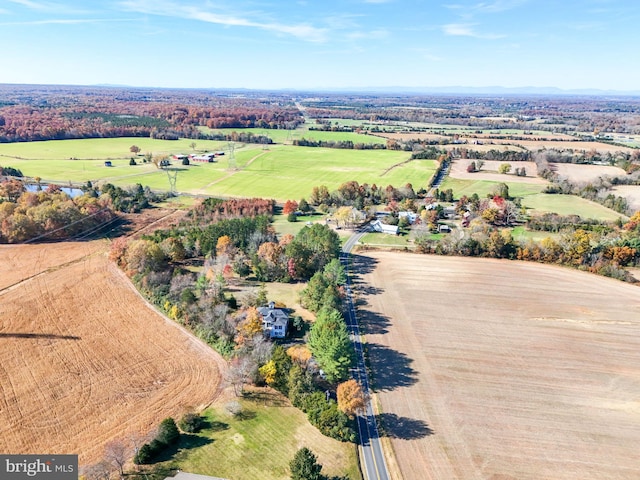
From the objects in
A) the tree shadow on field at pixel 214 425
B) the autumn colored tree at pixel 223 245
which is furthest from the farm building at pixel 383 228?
the tree shadow on field at pixel 214 425

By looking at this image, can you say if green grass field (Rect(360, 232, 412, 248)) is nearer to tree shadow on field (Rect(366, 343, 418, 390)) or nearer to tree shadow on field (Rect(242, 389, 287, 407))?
tree shadow on field (Rect(366, 343, 418, 390))

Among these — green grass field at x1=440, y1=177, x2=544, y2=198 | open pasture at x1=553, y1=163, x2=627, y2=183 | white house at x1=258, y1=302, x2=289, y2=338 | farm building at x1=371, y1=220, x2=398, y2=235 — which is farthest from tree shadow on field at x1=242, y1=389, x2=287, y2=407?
open pasture at x1=553, y1=163, x2=627, y2=183

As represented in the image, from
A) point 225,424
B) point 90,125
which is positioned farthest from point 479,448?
point 90,125

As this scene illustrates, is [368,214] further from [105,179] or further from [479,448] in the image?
[105,179]

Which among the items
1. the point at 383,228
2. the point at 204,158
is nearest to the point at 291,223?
the point at 383,228

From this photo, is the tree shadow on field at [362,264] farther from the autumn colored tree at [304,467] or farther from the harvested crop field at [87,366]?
the autumn colored tree at [304,467]

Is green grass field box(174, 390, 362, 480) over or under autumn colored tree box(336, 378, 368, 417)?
under
